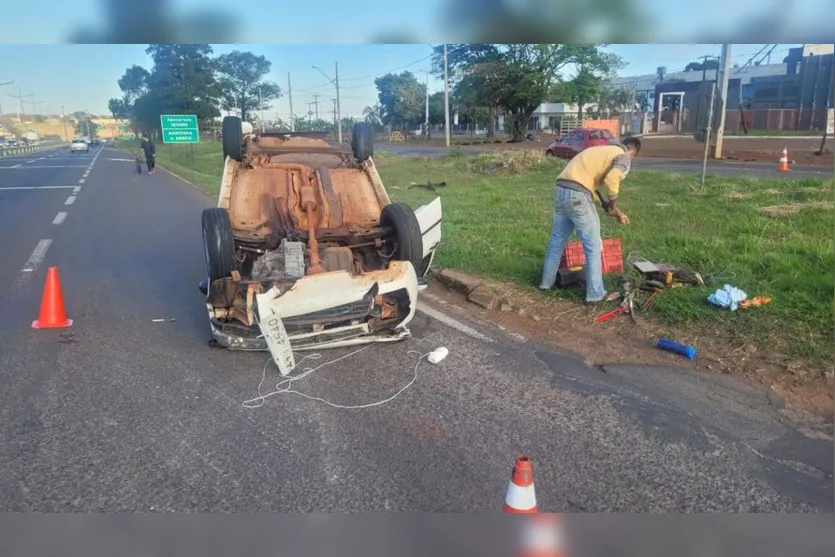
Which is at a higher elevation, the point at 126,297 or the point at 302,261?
the point at 302,261

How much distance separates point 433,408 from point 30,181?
25.2 meters

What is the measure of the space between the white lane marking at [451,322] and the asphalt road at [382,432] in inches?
1.3

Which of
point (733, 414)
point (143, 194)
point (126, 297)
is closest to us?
point (733, 414)

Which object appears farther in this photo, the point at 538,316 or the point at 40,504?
the point at 538,316

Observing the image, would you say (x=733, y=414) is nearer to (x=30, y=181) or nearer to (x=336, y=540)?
(x=336, y=540)

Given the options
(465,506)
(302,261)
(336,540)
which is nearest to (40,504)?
(336,540)

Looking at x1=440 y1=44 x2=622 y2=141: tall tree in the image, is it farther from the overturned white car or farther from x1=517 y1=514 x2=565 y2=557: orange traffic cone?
x1=517 y1=514 x2=565 y2=557: orange traffic cone

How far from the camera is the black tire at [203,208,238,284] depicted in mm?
5500

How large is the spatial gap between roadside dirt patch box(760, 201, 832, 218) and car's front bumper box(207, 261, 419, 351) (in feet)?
21.7

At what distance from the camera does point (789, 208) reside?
9797 mm

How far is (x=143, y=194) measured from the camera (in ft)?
63.8

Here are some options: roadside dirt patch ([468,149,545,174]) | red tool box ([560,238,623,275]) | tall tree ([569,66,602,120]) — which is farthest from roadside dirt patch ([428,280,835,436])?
tall tree ([569,66,602,120])

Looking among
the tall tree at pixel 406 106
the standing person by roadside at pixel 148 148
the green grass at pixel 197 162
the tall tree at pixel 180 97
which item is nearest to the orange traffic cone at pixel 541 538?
the tall tree at pixel 180 97

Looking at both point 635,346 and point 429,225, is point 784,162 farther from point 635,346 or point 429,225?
point 635,346
